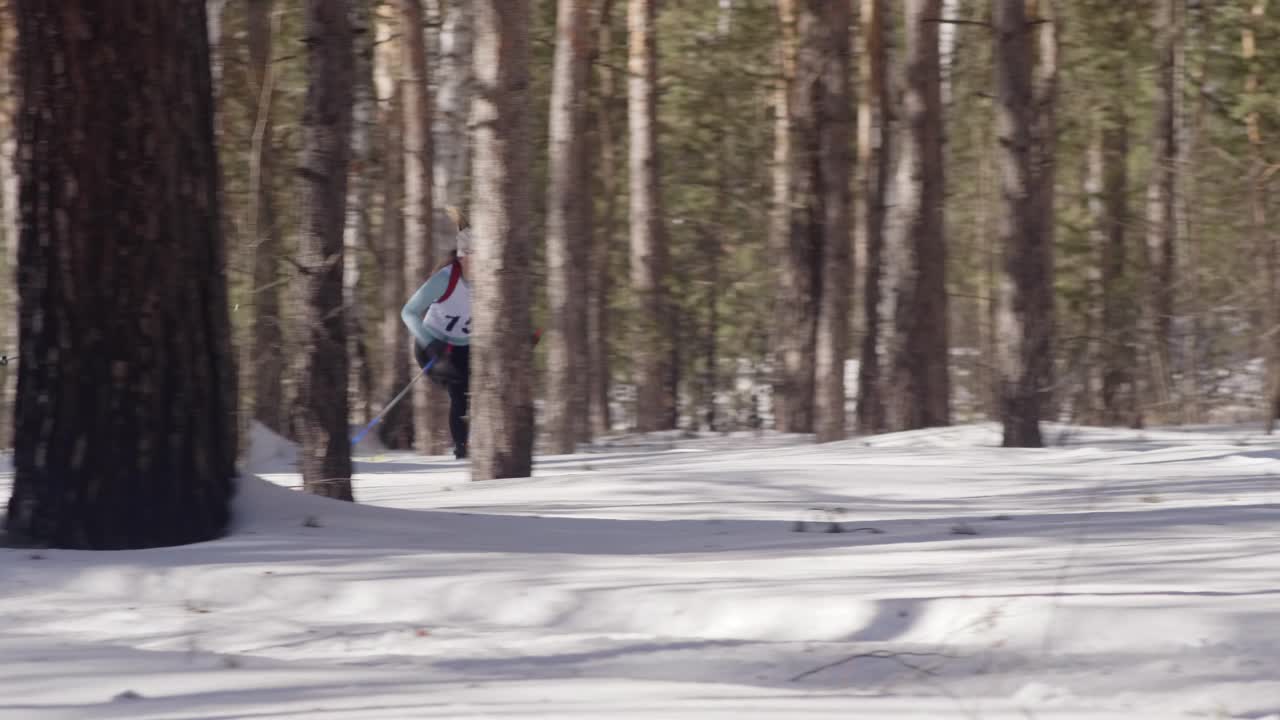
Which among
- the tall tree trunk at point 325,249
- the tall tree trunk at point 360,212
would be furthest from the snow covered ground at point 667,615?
the tall tree trunk at point 360,212

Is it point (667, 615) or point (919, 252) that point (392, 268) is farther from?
point (667, 615)

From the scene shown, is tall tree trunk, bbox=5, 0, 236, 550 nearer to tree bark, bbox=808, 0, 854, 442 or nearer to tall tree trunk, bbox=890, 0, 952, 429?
tall tree trunk, bbox=890, 0, 952, 429

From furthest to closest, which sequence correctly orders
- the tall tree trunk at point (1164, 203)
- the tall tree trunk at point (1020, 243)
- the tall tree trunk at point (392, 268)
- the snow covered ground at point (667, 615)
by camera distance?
the tall tree trunk at point (1164, 203), the tall tree trunk at point (392, 268), the tall tree trunk at point (1020, 243), the snow covered ground at point (667, 615)

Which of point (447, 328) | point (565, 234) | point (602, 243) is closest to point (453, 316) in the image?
point (447, 328)

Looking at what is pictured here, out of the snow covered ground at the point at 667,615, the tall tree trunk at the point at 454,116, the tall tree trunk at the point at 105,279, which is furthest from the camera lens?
the tall tree trunk at the point at 454,116

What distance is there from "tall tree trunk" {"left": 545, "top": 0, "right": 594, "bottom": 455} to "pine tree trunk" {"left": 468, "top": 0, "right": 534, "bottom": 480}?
396 cm

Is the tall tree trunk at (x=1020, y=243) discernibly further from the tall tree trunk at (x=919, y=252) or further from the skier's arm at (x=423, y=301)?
the skier's arm at (x=423, y=301)

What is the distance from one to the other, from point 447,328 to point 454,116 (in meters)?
2.42

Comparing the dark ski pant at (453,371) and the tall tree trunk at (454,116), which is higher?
the tall tree trunk at (454,116)

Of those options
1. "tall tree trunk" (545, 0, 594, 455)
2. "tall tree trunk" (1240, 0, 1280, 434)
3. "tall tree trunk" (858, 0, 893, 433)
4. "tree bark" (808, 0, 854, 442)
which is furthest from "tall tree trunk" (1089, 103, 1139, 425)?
"tall tree trunk" (545, 0, 594, 455)

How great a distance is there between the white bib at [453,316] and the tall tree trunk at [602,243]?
248 inches

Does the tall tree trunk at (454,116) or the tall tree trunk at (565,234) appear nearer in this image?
the tall tree trunk at (565,234)

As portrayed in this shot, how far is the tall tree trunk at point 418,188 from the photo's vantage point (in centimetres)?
1405

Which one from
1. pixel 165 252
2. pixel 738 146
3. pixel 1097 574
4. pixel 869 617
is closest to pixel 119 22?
pixel 165 252
